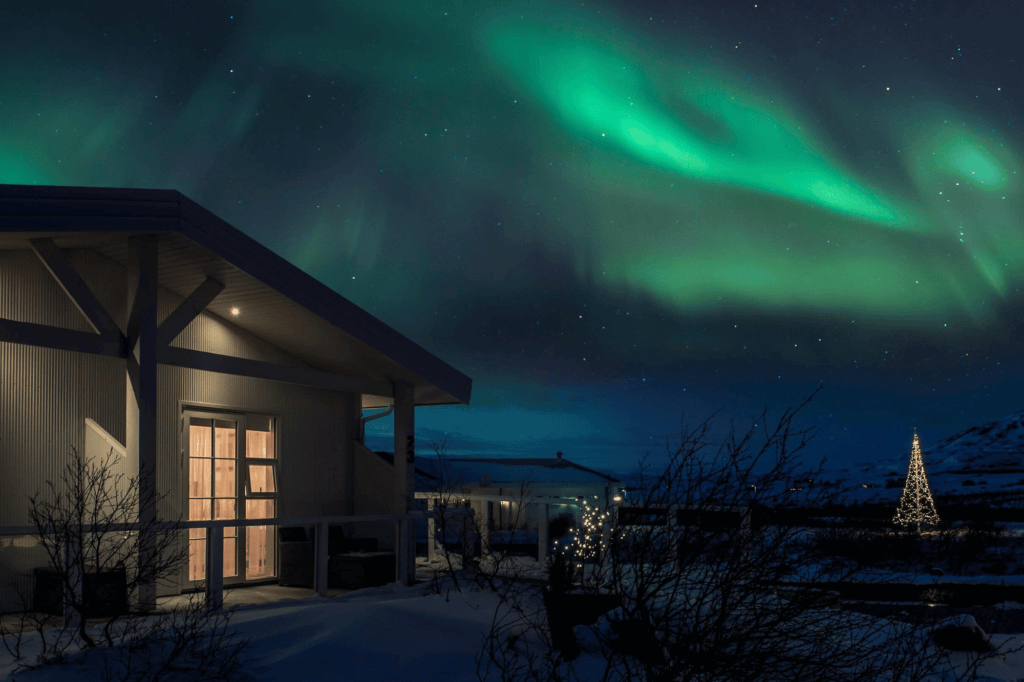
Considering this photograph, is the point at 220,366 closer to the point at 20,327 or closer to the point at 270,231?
the point at 20,327

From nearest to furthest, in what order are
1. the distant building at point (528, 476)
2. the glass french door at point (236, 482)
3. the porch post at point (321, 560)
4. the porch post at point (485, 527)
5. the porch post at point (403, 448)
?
the porch post at point (321, 560)
the glass french door at point (236, 482)
the porch post at point (403, 448)
the porch post at point (485, 527)
the distant building at point (528, 476)

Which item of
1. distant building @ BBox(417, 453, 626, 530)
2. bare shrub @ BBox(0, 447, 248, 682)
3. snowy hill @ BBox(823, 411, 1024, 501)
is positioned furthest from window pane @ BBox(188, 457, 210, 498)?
snowy hill @ BBox(823, 411, 1024, 501)

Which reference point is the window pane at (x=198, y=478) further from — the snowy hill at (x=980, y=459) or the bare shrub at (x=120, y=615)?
the snowy hill at (x=980, y=459)

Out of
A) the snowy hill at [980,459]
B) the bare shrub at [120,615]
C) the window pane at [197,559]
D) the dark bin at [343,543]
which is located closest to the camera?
the bare shrub at [120,615]

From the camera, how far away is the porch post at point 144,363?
854cm

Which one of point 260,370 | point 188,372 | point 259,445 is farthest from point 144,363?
point 259,445

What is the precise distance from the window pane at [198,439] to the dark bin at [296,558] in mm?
1387

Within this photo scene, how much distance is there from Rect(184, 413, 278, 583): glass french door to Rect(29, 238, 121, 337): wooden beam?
2.52 metres

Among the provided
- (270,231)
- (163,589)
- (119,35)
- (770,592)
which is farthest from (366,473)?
(270,231)

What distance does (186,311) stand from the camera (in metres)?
9.26

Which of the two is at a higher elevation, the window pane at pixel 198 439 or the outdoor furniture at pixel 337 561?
the window pane at pixel 198 439

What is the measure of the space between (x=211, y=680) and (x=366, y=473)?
710 cm

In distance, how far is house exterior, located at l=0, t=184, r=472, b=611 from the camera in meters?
8.39

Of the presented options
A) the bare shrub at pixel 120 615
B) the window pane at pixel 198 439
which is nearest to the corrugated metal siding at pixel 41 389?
the bare shrub at pixel 120 615
